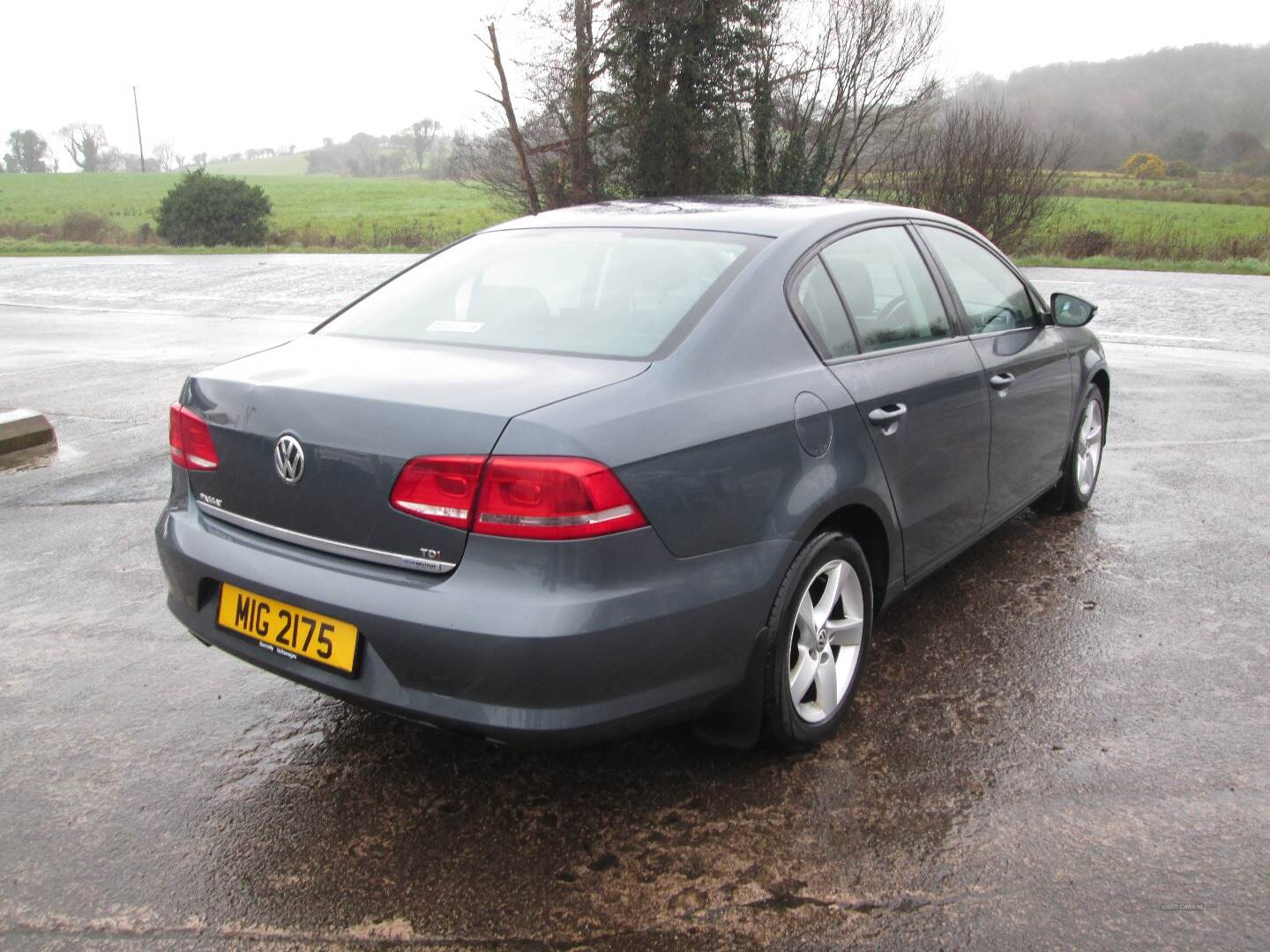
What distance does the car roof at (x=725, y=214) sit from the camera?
3477 millimetres

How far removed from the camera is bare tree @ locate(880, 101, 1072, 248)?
20469 mm

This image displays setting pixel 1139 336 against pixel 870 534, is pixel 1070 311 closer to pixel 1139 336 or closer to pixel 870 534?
pixel 870 534

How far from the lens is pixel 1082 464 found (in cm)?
540

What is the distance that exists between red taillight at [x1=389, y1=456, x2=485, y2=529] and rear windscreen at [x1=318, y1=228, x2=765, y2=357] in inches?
23.8

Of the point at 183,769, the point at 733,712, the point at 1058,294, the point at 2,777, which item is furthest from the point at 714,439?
the point at 1058,294

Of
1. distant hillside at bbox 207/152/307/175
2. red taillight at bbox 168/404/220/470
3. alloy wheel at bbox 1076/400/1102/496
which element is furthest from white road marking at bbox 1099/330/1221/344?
distant hillside at bbox 207/152/307/175

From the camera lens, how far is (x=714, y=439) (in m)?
2.67

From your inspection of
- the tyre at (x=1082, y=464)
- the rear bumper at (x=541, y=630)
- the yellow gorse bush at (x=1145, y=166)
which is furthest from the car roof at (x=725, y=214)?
the yellow gorse bush at (x=1145, y=166)

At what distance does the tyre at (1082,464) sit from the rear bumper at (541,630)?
3.08 metres

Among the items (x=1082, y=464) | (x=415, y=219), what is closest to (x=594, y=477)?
(x=1082, y=464)

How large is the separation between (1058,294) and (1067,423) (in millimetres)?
595

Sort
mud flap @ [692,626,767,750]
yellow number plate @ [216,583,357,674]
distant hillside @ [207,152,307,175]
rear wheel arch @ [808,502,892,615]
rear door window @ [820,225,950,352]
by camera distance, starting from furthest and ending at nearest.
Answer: distant hillside @ [207,152,307,175] → rear door window @ [820,225,950,352] → rear wheel arch @ [808,502,892,615] → mud flap @ [692,626,767,750] → yellow number plate @ [216,583,357,674]

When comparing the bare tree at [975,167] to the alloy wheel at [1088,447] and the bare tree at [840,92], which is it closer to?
the bare tree at [840,92]

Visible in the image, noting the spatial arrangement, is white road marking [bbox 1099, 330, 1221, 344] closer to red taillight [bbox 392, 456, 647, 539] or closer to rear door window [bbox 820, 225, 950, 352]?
rear door window [bbox 820, 225, 950, 352]
